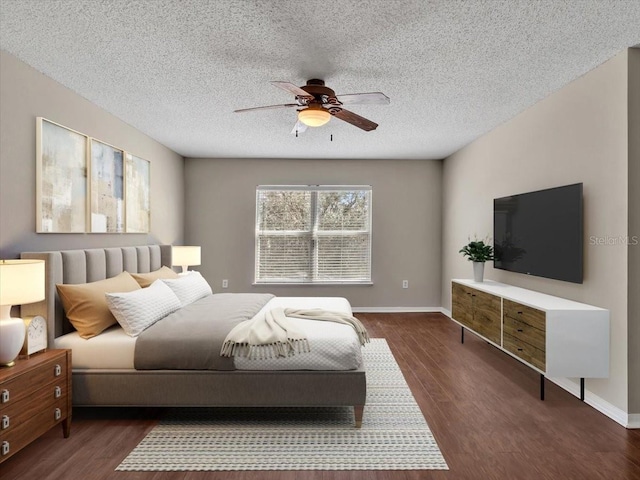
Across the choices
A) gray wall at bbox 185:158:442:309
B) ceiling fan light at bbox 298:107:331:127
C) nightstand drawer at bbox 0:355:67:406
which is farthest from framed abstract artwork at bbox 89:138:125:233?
gray wall at bbox 185:158:442:309

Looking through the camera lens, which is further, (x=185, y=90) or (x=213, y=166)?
(x=213, y=166)

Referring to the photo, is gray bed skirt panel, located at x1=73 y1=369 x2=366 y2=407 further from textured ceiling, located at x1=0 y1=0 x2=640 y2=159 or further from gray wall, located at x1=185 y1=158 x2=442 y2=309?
gray wall, located at x1=185 y1=158 x2=442 y2=309

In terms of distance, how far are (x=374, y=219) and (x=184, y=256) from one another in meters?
3.01

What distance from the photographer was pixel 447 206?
6.14 m

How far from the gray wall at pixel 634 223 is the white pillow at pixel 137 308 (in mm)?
3365

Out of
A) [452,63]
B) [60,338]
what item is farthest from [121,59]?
[452,63]

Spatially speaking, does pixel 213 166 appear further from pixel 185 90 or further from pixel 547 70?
pixel 547 70

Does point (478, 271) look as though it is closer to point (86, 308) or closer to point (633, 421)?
point (633, 421)

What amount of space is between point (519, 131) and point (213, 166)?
4395 mm

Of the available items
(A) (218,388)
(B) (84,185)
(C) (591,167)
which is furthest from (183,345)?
(C) (591,167)

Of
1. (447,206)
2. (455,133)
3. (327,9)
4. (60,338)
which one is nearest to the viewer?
(327,9)

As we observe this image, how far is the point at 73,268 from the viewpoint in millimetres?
3027

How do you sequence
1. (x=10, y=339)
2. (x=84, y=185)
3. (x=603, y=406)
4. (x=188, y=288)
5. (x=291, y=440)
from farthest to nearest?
(x=188, y=288), (x=84, y=185), (x=603, y=406), (x=291, y=440), (x=10, y=339)

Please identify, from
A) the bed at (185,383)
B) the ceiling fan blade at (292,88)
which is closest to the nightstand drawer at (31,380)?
the bed at (185,383)
